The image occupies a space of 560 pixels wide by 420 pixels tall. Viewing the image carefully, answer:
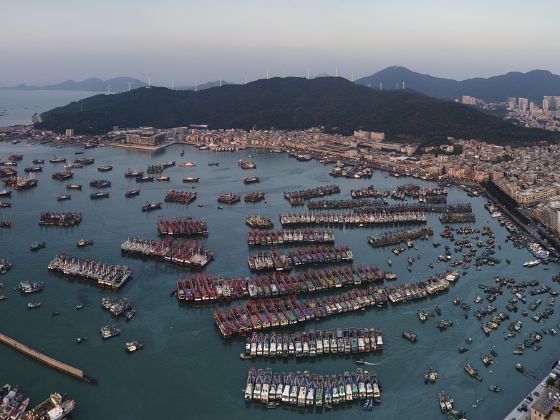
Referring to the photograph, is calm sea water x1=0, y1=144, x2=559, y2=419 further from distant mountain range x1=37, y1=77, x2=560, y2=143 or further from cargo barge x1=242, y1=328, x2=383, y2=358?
distant mountain range x1=37, y1=77, x2=560, y2=143

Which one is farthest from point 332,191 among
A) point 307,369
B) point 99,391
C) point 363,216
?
point 99,391

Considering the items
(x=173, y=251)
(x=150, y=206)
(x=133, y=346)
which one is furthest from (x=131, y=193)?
(x=133, y=346)

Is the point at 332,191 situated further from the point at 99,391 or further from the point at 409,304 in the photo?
the point at 99,391

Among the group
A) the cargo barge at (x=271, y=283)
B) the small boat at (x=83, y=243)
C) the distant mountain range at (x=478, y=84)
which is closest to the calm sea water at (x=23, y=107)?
the small boat at (x=83, y=243)

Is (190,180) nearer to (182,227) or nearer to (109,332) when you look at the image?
(182,227)

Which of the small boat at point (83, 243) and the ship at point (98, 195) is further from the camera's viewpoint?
the ship at point (98, 195)

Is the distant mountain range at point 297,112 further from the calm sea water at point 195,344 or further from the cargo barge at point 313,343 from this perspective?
the cargo barge at point 313,343
